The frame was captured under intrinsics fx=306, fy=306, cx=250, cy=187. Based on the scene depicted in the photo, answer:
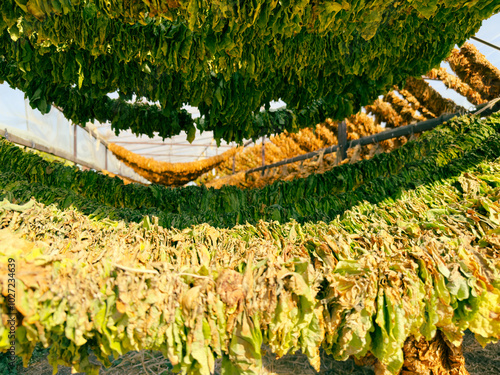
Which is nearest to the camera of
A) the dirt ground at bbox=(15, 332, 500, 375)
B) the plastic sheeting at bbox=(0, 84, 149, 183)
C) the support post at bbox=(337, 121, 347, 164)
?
the dirt ground at bbox=(15, 332, 500, 375)

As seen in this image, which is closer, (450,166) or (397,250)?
(397,250)

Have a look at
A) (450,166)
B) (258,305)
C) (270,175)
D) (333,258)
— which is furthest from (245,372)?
(270,175)

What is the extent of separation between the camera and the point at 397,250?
1457 mm

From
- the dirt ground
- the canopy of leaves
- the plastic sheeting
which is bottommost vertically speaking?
the dirt ground

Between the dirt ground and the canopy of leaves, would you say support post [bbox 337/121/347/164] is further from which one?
the dirt ground

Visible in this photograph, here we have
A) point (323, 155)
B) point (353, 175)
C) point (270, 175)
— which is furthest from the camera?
point (270, 175)

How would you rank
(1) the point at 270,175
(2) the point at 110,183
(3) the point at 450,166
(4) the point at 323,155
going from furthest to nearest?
(1) the point at 270,175
(4) the point at 323,155
(2) the point at 110,183
(3) the point at 450,166

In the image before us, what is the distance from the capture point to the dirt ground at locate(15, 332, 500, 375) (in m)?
2.00

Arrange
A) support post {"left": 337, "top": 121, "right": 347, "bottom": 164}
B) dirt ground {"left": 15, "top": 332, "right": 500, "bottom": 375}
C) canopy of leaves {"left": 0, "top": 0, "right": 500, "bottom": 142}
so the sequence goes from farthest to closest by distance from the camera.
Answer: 1. support post {"left": 337, "top": 121, "right": 347, "bottom": 164}
2. dirt ground {"left": 15, "top": 332, "right": 500, "bottom": 375}
3. canopy of leaves {"left": 0, "top": 0, "right": 500, "bottom": 142}

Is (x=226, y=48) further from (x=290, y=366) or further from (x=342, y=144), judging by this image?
(x=342, y=144)

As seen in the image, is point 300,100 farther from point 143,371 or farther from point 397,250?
point 143,371

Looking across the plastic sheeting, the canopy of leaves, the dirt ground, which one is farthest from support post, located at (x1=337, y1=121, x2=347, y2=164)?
the plastic sheeting

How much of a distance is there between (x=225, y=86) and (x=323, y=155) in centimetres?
315

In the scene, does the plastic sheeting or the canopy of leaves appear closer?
the canopy of leaves
